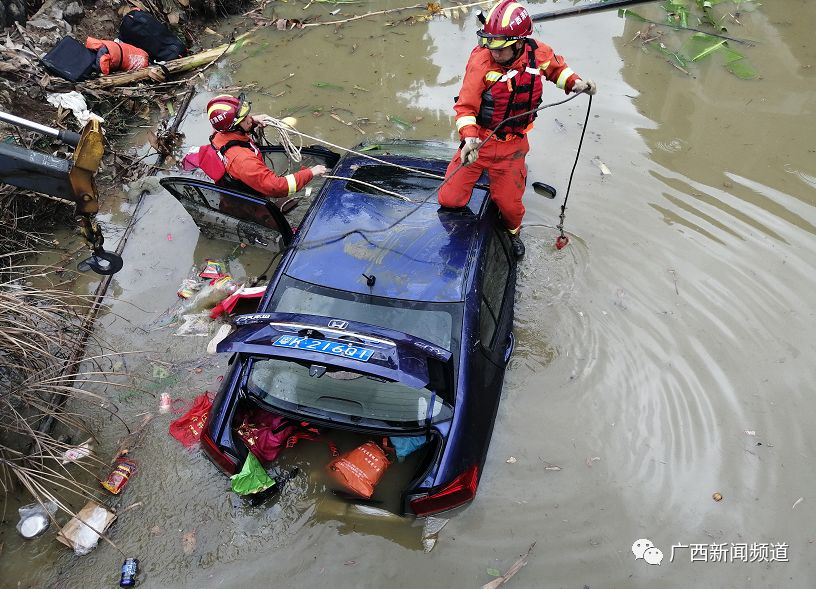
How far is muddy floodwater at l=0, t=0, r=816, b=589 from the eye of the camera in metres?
3.64

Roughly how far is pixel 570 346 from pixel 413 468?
5.97ft

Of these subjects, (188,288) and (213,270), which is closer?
(188,288)

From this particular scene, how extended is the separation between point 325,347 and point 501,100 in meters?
2.69

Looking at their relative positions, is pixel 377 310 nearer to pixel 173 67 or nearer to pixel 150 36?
pixel 173 67

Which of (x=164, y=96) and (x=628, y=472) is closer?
(x=628, y=472)

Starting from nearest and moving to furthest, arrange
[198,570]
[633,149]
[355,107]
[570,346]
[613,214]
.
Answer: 1. [198,570]
2. [570,346]
3. [613,214]
4. [633,149]
5. [355,107]

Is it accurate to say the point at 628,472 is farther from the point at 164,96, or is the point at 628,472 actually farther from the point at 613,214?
the point at 164,96

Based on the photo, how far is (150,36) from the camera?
8.00 meters

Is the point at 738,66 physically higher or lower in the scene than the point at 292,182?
higher

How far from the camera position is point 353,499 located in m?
3.80

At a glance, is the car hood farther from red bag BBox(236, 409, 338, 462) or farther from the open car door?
the open car door

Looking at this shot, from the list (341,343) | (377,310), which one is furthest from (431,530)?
(341,343)

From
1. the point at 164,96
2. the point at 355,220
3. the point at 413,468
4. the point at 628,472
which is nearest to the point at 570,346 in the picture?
the point at 628,472

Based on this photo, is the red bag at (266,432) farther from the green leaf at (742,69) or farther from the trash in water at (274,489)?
the green leaf at (742,69)
